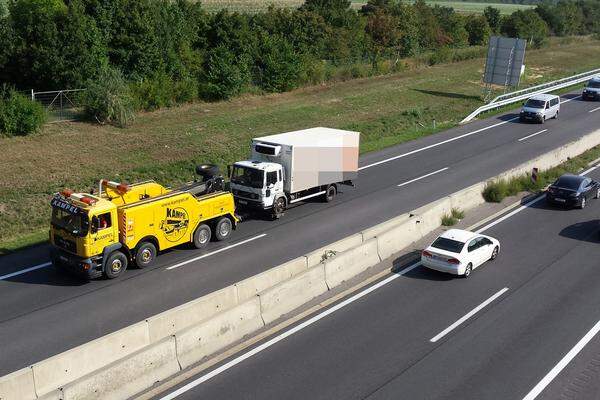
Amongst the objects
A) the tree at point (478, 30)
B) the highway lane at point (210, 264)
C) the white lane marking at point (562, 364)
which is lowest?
the highway lane at point (210, 264)

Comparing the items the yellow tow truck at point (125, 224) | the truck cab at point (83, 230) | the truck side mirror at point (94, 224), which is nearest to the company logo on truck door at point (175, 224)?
the yellow tow truck at point (125, 224)

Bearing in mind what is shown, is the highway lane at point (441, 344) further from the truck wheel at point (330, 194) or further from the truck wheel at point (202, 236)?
the truck wheel at point (330, 194)

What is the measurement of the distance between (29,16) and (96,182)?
17.0 metres

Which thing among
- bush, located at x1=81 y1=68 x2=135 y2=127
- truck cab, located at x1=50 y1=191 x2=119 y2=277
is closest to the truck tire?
truck cab, located at x1=50 y1=191 x2=119 y2=277

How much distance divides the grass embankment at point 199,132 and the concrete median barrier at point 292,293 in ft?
36.9

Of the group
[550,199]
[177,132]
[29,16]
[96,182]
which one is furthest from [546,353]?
[29,16]

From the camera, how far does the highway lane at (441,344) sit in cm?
1398

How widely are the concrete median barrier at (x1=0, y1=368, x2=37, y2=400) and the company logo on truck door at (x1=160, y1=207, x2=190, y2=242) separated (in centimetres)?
896

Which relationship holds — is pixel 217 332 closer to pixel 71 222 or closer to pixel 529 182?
pixel 71 222

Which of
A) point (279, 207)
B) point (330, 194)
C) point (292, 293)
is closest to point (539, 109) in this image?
point (330, 194)

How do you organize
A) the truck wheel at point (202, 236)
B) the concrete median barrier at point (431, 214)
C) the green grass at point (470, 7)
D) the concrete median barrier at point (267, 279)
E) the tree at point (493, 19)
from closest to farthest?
the concrete median barrier at point (267, 279)
the truck wheel at point (202, 236)
the concrete median barrier at point (431, 214)
the tree at point (493, 19)
the green grass at point (470, 7)

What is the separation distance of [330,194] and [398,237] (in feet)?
21.1

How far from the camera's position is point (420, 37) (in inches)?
2997

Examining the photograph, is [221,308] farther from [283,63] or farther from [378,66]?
[378,66]
